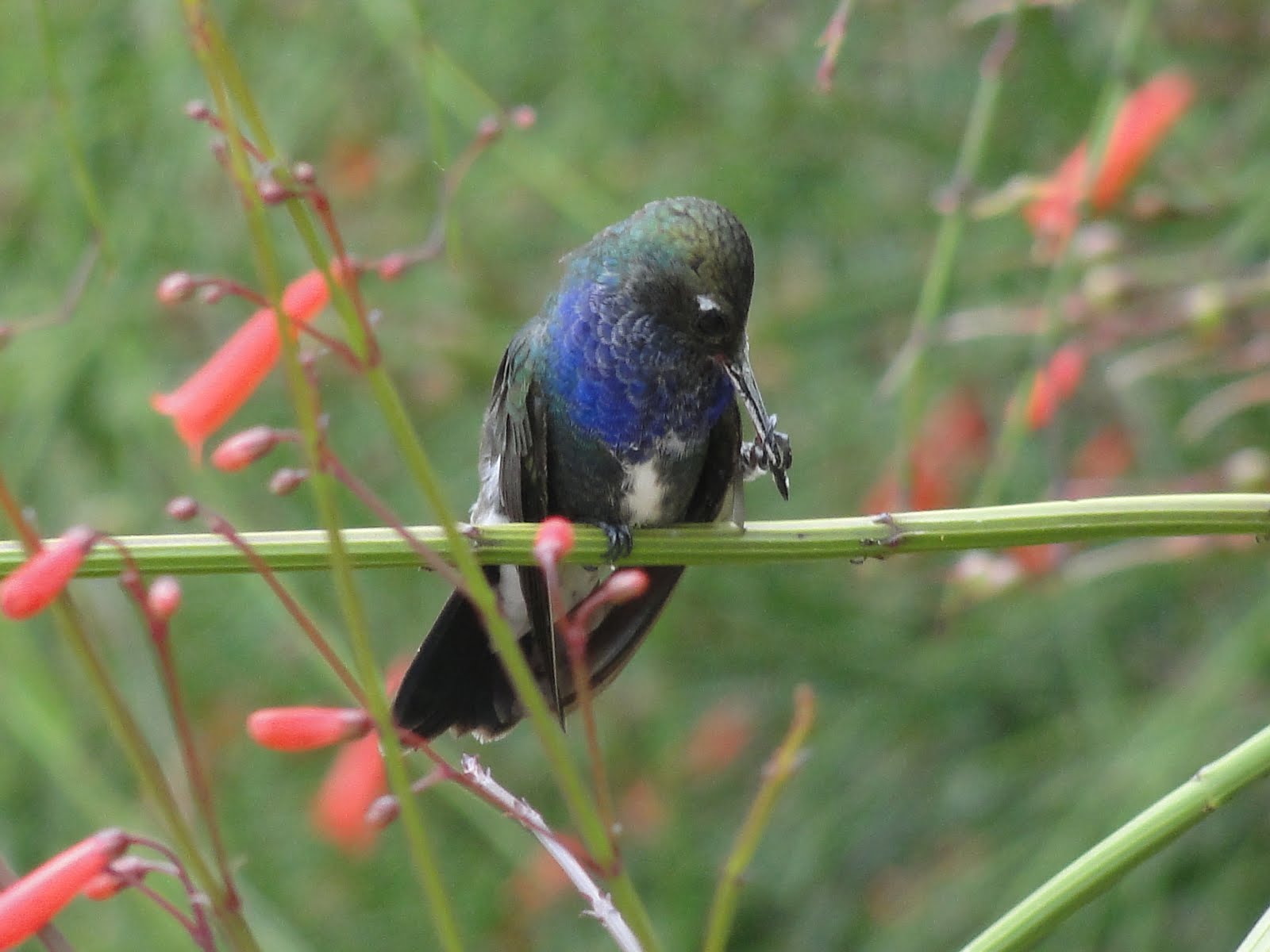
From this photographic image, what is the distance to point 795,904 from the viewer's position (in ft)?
11.5

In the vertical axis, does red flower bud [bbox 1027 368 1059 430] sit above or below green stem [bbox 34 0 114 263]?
below

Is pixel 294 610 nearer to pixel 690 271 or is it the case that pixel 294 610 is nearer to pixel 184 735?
pixel 184 735

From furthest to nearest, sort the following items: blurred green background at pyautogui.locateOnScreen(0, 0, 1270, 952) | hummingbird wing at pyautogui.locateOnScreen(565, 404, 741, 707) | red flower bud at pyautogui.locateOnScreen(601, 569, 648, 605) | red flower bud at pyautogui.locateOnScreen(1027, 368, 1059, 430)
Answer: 1. blurred green background at pyautogui.locateOnScreen(0, 0, 1270, 952)
2. red flower bud at pyautogui.locateOnScreen(1027, 368, 1059, 430)
3. hummingbird wing at pyautogui.locateOnScreen(565, 404, 741, 707)
4. red flower bud at pyautogui.locateOnScreen(601, 569, 648, 605)

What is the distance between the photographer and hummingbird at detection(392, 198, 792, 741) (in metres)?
2.11

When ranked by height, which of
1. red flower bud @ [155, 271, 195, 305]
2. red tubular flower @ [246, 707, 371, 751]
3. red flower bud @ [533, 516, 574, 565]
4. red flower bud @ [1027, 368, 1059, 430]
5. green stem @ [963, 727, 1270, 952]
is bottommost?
red flower bud @ [1027, 368, 1059, 430]

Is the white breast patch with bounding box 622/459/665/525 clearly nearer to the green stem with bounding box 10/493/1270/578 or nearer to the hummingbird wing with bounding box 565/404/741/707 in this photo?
the hummingbird wing with bounding box 565/404/741/707

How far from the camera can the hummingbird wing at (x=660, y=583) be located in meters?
2.24

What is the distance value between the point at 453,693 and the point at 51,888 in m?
0.88

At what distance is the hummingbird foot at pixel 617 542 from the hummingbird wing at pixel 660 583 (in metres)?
0.08

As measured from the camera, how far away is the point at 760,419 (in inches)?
79.5

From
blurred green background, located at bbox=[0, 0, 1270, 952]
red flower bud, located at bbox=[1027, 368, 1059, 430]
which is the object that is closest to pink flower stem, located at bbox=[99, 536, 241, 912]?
red flower bud, located at bbox=[1027, 368, 1059, 430]

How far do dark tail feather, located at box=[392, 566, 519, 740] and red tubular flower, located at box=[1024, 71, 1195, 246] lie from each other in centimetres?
109

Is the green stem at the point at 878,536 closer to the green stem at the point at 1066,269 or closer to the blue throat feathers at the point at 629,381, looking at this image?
the green stem at the point at 1066,269

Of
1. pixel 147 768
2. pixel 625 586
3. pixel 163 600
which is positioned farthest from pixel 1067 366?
pixel 147 768
